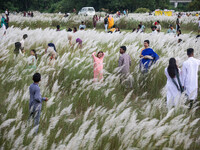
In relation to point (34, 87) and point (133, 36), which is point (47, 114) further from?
point (133, 36)

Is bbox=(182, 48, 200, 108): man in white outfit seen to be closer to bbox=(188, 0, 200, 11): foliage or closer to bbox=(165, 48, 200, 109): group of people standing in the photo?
bbox=(165, 48, 200, 109): group of people standing

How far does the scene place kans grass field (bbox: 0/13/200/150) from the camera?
3.04m

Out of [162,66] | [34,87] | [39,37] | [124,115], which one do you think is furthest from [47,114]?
[39,37]

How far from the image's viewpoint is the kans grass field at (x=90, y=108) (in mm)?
3045

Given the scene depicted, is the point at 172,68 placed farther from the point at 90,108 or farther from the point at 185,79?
the point at 90,108

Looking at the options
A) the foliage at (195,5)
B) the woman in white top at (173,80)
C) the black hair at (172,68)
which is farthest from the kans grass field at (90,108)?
the foliage at (195,5)

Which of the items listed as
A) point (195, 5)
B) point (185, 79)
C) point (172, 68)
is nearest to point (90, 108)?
point (172, 68)

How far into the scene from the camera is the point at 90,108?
129 inches

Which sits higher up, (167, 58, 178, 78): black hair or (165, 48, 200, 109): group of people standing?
(167, 58, 178, 78): black hair

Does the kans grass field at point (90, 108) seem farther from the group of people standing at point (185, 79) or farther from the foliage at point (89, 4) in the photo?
the foliage at point (89, 4)

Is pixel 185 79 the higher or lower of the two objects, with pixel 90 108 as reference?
lower

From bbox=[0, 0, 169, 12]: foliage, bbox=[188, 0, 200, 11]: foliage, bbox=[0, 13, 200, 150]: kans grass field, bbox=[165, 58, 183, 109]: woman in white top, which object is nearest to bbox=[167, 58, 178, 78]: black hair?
bbox=[165, 58, 183, 109]: woman in white top

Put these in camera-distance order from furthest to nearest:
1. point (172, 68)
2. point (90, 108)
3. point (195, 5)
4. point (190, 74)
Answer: point (195, 5)
point (190, 74)
point (172, 68)
point (90, 108)

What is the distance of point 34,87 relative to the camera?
3.86 m
